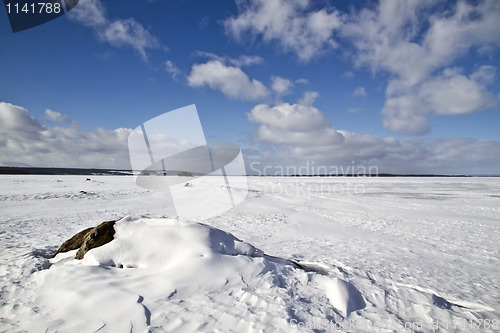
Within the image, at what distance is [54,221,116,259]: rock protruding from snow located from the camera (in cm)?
426

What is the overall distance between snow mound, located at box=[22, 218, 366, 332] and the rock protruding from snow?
0.18 m

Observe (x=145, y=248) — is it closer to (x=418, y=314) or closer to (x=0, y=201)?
(x=418, y=314)

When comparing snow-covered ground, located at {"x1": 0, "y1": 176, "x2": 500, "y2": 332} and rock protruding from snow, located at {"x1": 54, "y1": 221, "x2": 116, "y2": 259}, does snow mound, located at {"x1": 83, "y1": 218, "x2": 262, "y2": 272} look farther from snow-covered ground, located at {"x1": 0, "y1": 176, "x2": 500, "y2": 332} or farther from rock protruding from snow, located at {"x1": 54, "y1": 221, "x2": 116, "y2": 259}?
rock protruding from snow, located at {"x1": 54, "y1": 221, "x2": 116, "y2": 259}

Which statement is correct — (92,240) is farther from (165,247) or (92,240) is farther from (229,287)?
(229,287)

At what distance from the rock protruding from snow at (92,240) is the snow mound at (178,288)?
18cm

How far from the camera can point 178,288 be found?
3.22 meters

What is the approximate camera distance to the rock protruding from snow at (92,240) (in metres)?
4.26

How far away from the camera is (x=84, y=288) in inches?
122

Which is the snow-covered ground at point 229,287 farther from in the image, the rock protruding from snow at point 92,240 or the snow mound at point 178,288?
the rock protruding from snow at point 92,240

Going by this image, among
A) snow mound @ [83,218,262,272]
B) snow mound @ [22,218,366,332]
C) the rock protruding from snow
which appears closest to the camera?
snow mound @ [22,218,366,332]

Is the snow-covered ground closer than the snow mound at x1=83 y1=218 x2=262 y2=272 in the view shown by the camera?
Yes

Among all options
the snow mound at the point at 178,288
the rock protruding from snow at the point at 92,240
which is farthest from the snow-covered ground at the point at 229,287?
the rock protruding from snow at the point at 92,240

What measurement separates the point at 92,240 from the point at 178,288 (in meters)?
2.28

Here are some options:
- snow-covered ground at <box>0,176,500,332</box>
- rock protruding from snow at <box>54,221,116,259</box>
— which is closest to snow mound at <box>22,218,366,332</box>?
snow-covered ground at <box>0,176,500,332</box>
